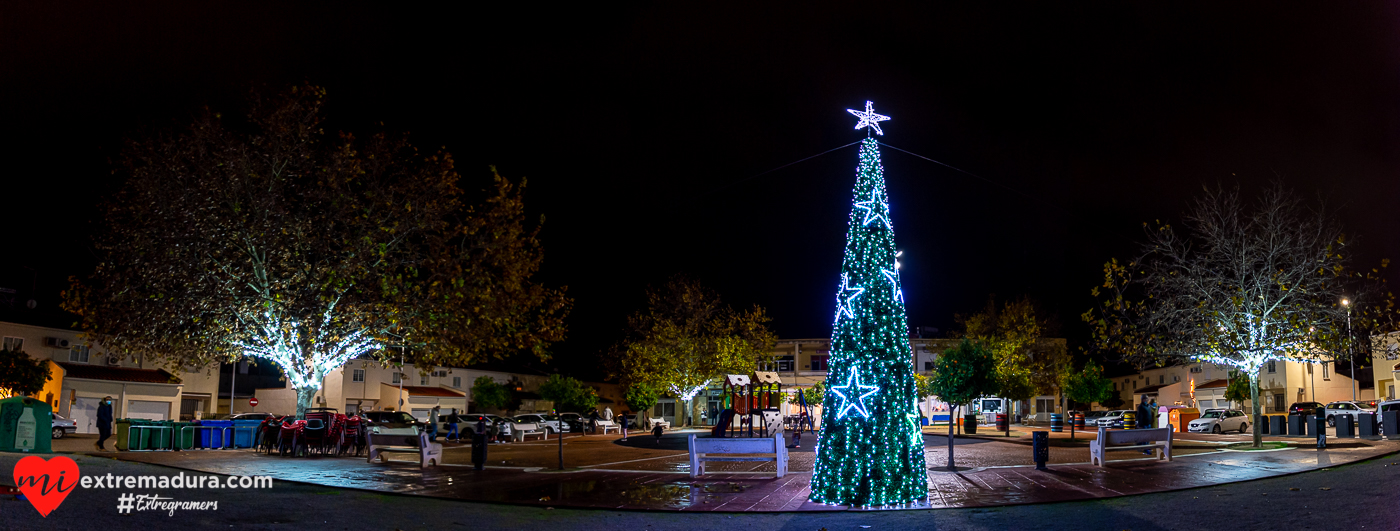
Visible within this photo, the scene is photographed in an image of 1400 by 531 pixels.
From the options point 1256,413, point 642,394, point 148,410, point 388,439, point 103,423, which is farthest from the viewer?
point 642,394

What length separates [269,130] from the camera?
70.0ft

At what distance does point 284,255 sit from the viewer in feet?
69.4

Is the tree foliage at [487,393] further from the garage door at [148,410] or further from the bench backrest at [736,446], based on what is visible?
the bench backrest at [736,446]

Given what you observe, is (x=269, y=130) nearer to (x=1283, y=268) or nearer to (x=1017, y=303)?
(x=1283, y=268)

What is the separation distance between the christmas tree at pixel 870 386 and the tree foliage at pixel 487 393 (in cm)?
5040

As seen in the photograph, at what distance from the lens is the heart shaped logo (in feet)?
33.8

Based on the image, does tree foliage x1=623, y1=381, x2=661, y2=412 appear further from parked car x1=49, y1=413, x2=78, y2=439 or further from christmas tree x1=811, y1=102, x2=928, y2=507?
christmas tree x1=811, y1=102, x2=928, y2=507

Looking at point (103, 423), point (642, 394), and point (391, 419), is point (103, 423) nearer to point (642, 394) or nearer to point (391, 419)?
point (391, 419)

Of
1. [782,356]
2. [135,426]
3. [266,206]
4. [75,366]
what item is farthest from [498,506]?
[782,356]

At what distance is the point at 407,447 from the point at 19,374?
2869 cm

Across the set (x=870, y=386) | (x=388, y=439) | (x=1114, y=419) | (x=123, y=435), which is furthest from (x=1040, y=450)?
(x=1114, y=419)

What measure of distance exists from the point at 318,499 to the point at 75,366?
3913 cm

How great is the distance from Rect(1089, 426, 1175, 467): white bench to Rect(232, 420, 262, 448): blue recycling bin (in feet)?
68.8

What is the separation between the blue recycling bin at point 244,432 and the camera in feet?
82.2
